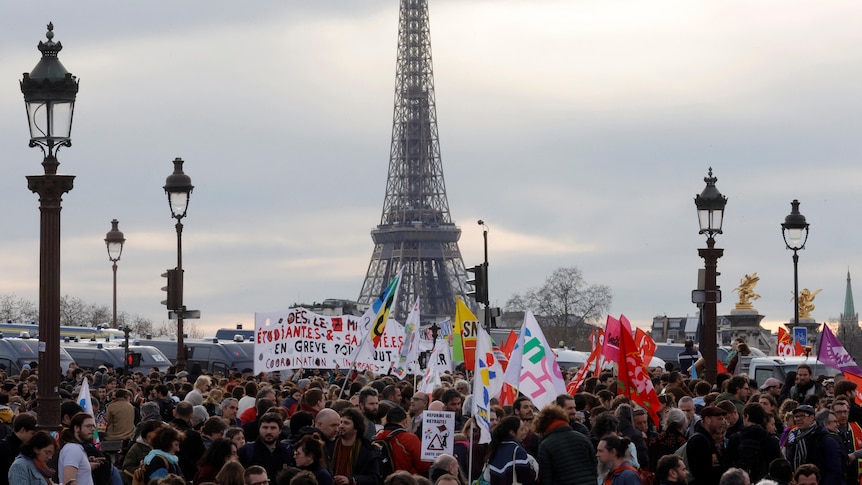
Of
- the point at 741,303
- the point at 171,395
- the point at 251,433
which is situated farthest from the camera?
the point at 741,303

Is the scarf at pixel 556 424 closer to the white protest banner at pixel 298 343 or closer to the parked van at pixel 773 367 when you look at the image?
the white protest banner at pixel 298 343

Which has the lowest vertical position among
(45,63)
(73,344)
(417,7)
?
(73,344)

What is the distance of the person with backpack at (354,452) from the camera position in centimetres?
1199

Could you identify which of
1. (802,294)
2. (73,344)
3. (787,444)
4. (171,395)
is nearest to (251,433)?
(787,444)

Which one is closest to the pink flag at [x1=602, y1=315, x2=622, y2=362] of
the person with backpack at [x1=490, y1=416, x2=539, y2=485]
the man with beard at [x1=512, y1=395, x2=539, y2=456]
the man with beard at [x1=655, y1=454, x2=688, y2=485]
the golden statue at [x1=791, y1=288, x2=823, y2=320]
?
the man with beard at [x1=512, y1=395, x2=539, y2=456]

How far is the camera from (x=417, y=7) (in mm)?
138500

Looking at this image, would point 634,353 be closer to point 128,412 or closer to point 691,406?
point 691,406

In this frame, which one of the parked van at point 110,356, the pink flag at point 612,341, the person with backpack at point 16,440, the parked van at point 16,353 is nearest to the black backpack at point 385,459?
the person with backpack at point 16,440

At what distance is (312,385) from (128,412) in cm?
224

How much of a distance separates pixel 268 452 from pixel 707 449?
3711 mm

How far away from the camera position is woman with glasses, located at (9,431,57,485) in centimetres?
1181

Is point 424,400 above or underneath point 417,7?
underneath

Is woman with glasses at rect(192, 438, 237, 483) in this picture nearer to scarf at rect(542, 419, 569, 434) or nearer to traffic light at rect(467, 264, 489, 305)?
scarf at rect(542, 419, 569, 434)

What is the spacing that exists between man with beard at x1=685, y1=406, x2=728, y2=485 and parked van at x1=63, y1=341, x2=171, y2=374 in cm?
3186
